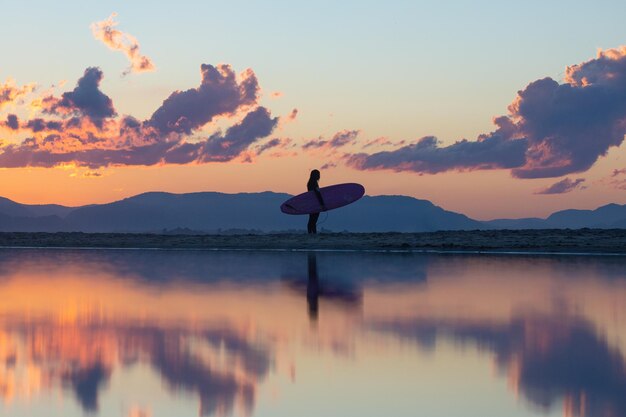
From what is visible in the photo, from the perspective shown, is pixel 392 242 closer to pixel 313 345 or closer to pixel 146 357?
pixel 313 345

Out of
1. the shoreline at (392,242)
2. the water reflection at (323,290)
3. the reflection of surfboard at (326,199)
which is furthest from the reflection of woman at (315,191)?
the water reflection at (323,290)

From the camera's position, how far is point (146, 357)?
10.8 meters

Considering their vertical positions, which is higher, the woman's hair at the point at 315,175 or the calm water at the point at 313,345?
the woman's hair at the point at 315,175

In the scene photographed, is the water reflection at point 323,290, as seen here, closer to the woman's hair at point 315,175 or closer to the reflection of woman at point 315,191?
the reflection of woman at point 315,191

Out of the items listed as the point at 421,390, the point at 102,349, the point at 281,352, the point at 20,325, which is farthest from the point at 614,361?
the point at 20,325

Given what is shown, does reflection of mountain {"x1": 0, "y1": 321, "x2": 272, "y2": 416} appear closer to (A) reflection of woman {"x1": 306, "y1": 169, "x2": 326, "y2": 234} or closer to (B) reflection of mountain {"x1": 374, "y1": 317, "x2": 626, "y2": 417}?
(B) reflection of mountain {"x1": 374, "y1": 317, "x2": 626, "y2": 417}

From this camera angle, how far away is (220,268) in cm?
2598


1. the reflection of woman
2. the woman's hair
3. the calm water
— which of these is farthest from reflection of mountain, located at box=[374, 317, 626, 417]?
the woman's hair

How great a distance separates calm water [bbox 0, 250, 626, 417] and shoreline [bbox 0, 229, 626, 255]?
45.5ft

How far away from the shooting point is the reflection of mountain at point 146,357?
354 inches

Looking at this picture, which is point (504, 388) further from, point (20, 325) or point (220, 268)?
point (220, 268)

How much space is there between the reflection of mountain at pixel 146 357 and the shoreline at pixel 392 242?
2349 centimetres

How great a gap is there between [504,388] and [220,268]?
57.3ft

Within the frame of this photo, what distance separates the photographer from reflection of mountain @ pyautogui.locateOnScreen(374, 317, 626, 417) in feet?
28.2
